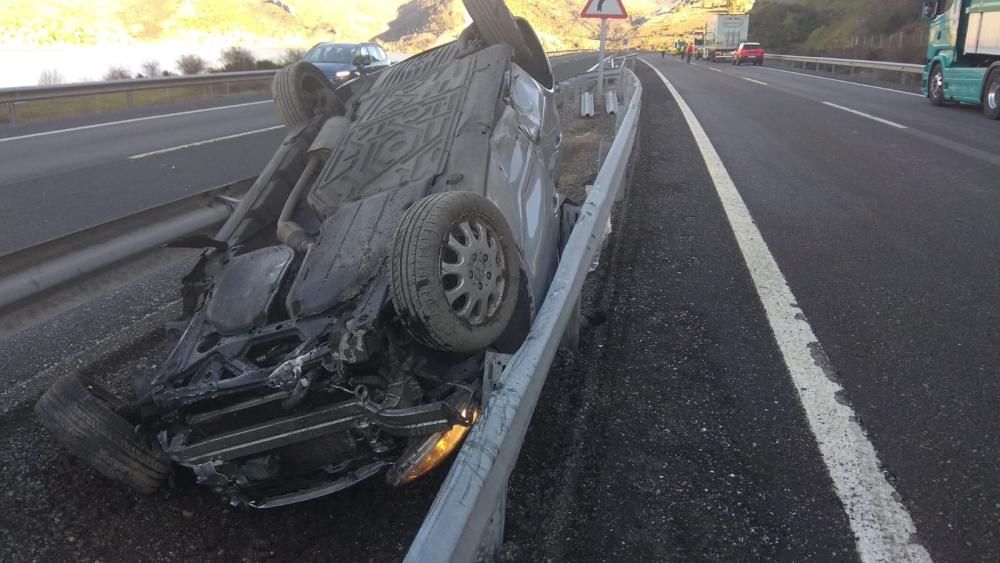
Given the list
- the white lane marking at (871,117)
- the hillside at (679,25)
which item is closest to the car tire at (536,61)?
the white lane marking at (871,117)

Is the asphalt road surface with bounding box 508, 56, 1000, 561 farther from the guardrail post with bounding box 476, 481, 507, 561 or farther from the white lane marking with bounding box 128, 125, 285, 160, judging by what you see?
the white lane marking with bounding box 128, 125, 285, 160

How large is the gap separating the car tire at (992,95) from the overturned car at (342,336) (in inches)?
478

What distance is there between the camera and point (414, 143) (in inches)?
142

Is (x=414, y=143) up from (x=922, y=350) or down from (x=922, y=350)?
up

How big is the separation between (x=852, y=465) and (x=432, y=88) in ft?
9.98

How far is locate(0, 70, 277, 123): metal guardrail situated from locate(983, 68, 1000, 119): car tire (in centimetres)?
1843

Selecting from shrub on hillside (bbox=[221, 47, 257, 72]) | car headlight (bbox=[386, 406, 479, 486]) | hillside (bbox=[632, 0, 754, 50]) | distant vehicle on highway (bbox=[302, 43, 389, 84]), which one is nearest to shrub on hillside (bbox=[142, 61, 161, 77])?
shrub on hillside (bbox=[221, 47, 257, 72])

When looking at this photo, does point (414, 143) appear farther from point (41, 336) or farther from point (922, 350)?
point (922, 350)

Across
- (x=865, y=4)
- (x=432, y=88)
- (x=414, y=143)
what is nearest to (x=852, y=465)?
(x=414, y=143)

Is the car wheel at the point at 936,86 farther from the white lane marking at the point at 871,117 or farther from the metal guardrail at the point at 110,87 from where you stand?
the metal guardrail at the point at 110,87

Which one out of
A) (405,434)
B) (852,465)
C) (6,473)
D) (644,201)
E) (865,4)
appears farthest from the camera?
(865,4)

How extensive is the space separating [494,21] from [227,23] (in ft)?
270

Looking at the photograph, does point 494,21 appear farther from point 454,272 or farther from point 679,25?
point 679,25

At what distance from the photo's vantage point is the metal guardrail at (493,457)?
157 cm
